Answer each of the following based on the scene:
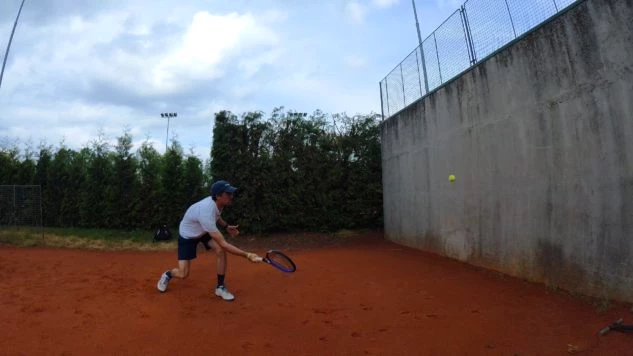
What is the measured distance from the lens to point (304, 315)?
5562mm

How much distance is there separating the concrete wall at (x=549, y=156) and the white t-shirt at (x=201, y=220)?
15.6 feet

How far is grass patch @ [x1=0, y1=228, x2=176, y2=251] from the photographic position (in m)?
13.0

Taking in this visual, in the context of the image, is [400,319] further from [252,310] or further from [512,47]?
[512,47]

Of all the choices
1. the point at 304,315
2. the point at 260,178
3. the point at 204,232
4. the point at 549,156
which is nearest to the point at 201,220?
the point at 204,232

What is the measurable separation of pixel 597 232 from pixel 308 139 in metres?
10.1

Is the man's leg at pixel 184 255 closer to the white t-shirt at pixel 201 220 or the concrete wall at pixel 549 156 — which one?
the white t-shirt at pixel 201 220

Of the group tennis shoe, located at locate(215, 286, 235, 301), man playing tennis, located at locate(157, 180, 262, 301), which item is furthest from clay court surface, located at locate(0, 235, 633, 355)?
man playing tennis, located at locate(157, 180, 262, 301)

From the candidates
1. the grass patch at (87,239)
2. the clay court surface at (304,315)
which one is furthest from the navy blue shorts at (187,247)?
the grass patch at (87,239)

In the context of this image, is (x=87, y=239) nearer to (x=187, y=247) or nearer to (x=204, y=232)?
(x=187, y=247)

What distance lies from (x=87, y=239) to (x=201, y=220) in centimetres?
979

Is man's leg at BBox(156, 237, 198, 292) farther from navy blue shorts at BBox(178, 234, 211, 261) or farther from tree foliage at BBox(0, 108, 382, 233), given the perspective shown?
tree foliage at BBox(0, 108, 382, 233)

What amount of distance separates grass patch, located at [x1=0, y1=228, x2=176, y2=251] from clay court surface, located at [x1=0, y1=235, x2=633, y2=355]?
4.32 meters

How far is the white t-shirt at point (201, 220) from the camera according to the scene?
6059 millimetres

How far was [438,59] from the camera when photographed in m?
10.0
